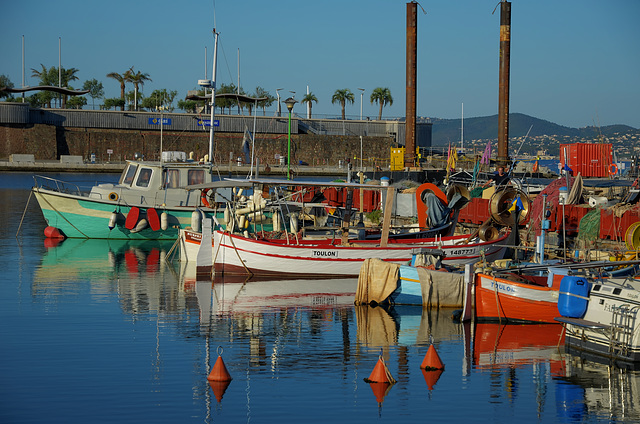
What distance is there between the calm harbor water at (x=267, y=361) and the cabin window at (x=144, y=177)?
29.8ft

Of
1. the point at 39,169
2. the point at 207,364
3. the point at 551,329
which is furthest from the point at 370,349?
the point at 39,169

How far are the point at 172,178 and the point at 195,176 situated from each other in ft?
3.04

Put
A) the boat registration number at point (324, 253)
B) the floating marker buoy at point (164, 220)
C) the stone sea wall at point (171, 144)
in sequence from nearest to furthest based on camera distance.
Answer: the boat registration number at point (324, 253)
the floating marker buoy at point (164, 220)
the stone sea wall at point (171, 144)

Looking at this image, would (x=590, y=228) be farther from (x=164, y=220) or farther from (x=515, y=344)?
(x=164, y=220)

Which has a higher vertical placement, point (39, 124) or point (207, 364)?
point (39, 124)

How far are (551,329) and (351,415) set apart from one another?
7101 millimetres

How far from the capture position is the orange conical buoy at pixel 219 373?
42.8 feet

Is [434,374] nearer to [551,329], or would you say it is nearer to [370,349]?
[370,349]

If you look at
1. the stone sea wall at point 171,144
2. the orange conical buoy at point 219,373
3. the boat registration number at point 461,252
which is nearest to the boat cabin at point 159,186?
the boat registration number at point 461,252

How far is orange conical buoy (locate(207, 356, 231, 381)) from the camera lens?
13039 millimetres

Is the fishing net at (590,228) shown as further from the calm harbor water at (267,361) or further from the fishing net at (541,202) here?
the calm harbor water at (267,361)

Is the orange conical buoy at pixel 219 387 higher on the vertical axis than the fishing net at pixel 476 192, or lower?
lower

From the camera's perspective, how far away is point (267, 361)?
570 inches

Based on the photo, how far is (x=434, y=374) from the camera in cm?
1377
